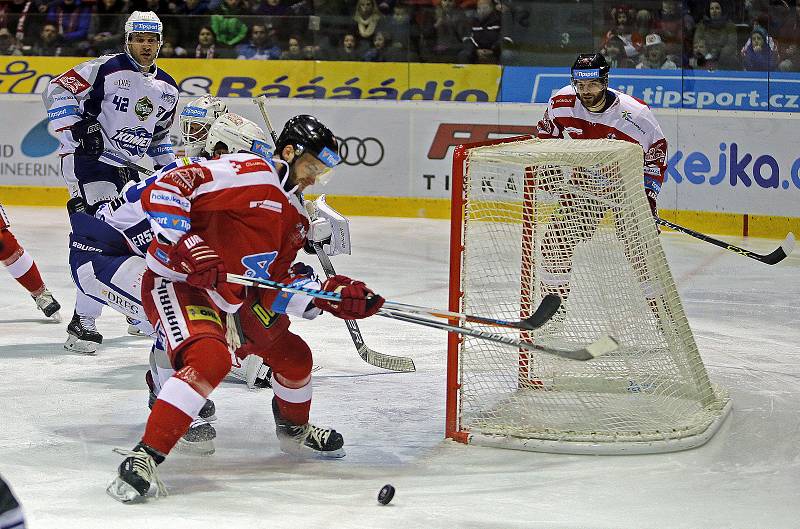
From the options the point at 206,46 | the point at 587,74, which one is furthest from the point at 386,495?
the point at 206,46

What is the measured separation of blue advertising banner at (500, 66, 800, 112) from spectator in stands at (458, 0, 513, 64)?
0.62ft

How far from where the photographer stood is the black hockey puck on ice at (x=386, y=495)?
3328mm

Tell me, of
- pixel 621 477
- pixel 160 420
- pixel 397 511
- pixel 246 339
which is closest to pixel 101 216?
pixel 246 339

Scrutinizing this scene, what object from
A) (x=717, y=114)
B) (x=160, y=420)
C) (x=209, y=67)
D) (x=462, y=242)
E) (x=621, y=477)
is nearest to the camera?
(x=160, y=420)

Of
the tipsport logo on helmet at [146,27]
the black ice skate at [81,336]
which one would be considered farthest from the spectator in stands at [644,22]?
the black ice skate at [81,336]

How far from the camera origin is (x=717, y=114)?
27.1ft

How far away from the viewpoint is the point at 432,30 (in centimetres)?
930

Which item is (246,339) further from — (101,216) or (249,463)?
(101,216)

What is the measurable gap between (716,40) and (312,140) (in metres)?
5.68

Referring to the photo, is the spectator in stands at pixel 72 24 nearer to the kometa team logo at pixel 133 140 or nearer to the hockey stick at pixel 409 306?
the kometa team logo at pixel 133 140

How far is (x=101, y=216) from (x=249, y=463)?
41.8 inches

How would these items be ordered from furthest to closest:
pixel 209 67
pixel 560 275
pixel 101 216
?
pixel 209 67
pixel 560 275
pixel 101 216

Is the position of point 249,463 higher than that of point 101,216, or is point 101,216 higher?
point 101,216

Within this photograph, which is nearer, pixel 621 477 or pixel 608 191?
pixel 621 477
